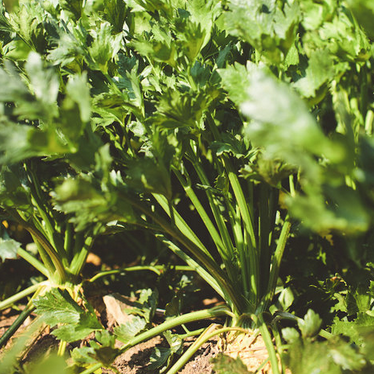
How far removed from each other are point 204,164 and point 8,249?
18.5 inches

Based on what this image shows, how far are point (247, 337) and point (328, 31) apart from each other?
58 centimetres

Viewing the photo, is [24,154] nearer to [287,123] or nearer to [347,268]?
[287,123]

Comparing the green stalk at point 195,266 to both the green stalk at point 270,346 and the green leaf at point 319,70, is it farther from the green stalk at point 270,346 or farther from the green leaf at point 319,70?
the green leaf at point 319,70

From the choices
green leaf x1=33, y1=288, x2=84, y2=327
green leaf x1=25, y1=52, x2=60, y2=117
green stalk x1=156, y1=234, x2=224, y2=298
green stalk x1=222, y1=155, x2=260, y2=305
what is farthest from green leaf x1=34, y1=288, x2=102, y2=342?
green leaf x1=25, y1=52, x2=60, y2=117

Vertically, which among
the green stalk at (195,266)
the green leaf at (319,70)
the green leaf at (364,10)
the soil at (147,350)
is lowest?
the soil at (147,350)

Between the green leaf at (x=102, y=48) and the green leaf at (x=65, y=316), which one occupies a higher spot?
the green leaf at (x=102, y=48)

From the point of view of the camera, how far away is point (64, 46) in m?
0.69

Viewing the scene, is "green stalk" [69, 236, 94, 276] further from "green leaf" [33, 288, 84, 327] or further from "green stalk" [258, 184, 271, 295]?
"green stalk" [258, 184, 271, 295]

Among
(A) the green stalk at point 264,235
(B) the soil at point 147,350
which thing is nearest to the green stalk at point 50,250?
(B) the soil at point 147,350

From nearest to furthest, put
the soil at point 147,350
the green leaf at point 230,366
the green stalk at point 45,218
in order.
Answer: the green leaf at point 230,366 < the soil at point 147,350 < the green stalk at point 45,218

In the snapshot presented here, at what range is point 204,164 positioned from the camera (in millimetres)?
904

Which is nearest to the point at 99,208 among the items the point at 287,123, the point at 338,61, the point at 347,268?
the point at 287,123

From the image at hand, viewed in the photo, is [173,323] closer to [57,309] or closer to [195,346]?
[195,346]

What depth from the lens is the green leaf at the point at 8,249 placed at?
0.75 m
